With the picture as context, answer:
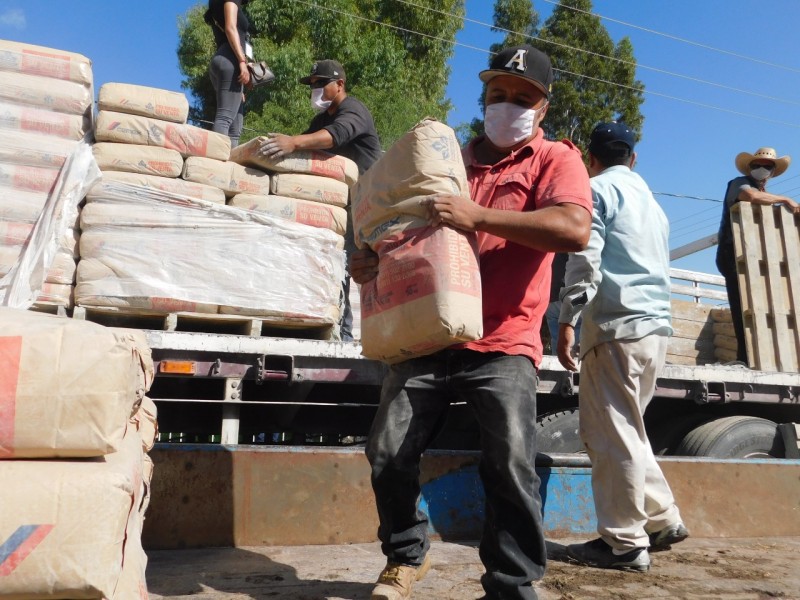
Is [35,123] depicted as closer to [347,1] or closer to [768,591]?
[768,591]

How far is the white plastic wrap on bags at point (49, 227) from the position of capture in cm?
374

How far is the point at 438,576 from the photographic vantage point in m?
2.93

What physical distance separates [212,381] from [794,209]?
171 inches

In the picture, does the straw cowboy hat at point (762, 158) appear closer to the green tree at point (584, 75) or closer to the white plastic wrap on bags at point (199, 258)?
the white plastic wrap on bags at point (199, 258)

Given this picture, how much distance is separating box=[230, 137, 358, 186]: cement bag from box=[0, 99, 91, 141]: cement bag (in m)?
0.85

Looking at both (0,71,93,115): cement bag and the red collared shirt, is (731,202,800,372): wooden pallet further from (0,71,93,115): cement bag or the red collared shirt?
(0,71,93,115): cement bag

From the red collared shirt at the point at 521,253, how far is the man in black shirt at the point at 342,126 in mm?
2241

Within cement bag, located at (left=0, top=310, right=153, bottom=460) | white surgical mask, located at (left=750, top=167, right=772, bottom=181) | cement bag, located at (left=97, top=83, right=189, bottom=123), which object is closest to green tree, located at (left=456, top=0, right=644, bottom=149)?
white surgical mask, located at (left=750, top=167, right=772, bottom=181)

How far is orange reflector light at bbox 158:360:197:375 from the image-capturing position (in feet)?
11.7

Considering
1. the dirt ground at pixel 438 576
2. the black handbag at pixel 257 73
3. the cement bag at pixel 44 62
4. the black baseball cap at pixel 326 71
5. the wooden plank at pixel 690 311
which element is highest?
the black handbag at pixel 257 73

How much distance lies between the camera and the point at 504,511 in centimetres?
239

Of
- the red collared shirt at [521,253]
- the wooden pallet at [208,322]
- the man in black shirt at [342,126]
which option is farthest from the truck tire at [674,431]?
Result: the red collared shirt at [521,253]

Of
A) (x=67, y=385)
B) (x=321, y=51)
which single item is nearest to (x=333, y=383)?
(x=67, y=385)

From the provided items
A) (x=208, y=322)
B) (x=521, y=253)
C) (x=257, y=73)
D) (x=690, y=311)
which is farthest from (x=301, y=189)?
(x=690, y=311)
